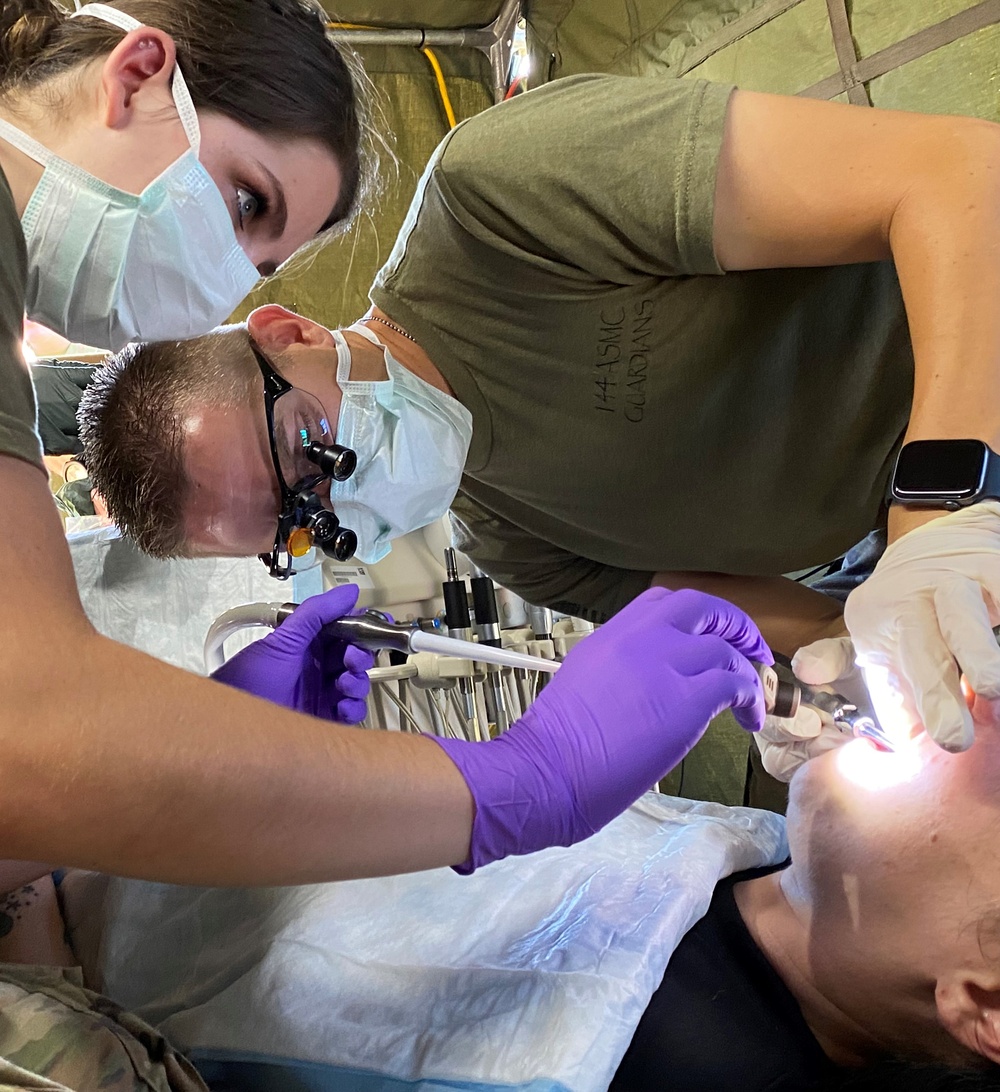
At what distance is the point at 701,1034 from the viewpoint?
1035 millimetres

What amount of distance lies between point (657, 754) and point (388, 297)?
87cm

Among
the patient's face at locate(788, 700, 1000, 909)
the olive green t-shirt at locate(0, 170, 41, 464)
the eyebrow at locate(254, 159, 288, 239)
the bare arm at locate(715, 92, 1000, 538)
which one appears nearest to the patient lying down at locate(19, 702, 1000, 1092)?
the patient's face at locate(788, 700, 1000, 909)

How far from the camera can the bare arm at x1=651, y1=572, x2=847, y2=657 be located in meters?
1.45

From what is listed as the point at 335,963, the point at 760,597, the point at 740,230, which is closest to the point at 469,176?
the point at 740,230

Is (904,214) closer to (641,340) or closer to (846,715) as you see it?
(641,340)

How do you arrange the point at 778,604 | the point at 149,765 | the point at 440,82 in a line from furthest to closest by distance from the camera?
the point at 440,82 → the point at 778,604 → the point at 149,765

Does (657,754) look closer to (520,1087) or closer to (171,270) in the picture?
(520,1087)

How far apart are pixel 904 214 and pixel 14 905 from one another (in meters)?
1.47

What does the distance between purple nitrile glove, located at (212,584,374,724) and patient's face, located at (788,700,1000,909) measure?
72 centimetres

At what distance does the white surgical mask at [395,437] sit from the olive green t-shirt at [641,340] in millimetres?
54

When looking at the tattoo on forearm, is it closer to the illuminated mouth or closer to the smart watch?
the illuminated mouth

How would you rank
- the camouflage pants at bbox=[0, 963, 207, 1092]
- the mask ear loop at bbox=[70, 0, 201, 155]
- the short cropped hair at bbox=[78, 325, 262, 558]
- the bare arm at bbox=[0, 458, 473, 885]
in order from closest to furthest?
the bare arm at bbox=[0, 458, 473, 885] → the camouflage pants at bbox=[0, 963, 207, 1092] → the mask ear loop at bbox=[70, 0, 201, 155] → the short cropped hair at bbox=[78, 325, 262, 558]

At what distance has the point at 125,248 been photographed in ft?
3.33

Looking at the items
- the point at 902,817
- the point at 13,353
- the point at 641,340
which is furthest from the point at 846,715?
the point at 13,353
